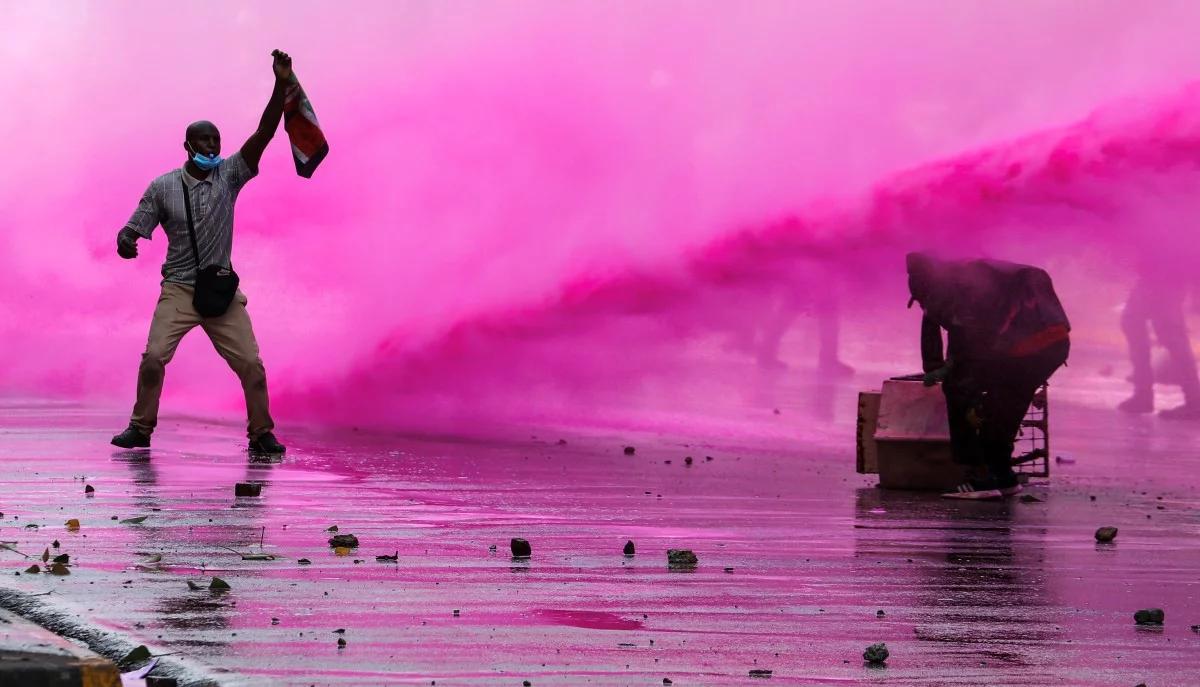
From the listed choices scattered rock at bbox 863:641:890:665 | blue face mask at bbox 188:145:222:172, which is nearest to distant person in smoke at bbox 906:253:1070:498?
blue face mask at bbox 188:145:222:172

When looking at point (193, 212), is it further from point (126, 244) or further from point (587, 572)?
point (587, 572)

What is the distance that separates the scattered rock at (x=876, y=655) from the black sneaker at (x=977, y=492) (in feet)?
23.0

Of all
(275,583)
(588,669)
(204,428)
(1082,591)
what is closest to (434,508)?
(275,583)

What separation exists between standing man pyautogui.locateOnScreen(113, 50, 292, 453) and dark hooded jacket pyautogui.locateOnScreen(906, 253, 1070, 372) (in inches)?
185

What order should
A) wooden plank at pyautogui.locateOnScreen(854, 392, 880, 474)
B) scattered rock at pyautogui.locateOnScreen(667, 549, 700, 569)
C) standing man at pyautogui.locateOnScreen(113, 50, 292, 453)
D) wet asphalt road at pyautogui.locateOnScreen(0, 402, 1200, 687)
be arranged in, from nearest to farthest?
1. wet asphalt road at pyautogui.locateOnScreen(0, 402, 1200, 687)
2. scattered rock at pyautogui.locateOnScreen(667, 549, 700, 569)
3. standing man at pyautogui.locateOnScreen(113, 50, 292, 453)
4. wooden plank at pyautogui.locateOnScreen(854, 392, 880, 474)

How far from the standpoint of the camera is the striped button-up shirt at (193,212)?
519 inches

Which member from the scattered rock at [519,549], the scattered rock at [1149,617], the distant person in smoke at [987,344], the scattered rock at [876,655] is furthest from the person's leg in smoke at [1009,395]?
the scattered rock at [876,655]

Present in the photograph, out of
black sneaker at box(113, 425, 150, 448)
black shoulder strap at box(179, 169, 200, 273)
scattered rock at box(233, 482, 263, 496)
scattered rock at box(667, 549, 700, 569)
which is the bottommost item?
scattered rock at box(667, 549, 700, 569)

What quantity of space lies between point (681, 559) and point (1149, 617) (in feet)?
7.08

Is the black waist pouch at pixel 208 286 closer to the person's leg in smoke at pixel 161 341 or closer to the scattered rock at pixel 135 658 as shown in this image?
the person's leg in smoke at pixel 161 341

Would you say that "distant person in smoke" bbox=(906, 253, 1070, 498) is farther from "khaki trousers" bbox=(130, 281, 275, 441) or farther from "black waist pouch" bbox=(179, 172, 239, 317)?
"black waist pouch" bbox=(179, 172, 239, 317)

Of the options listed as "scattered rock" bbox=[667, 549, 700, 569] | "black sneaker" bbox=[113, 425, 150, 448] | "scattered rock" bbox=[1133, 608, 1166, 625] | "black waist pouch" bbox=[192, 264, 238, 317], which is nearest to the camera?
"scattered rock" bbox=[1133, 608, 1166, 625]

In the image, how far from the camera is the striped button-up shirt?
13.2 metres

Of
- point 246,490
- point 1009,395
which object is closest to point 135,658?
point 246,490
